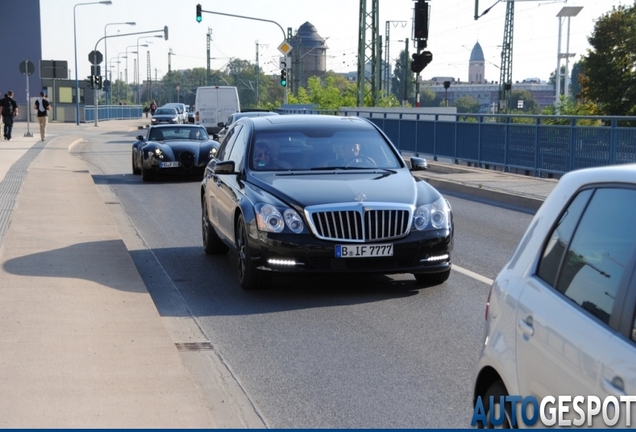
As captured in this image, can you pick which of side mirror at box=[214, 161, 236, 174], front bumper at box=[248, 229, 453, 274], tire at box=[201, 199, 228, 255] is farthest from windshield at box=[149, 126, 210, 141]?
front bumper at box=[248, 229, 453, 274]

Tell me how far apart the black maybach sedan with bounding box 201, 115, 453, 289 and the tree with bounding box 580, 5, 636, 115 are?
181 feet

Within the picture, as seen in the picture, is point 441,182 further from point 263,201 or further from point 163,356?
point 163,356

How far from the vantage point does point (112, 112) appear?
92.5 meters

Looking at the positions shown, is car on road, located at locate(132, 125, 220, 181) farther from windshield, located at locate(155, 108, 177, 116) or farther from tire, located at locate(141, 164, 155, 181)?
windshield, located at locate(155, 108, 177, 116)

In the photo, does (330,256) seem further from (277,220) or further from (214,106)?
(214,106)

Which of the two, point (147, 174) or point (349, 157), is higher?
point (349, 157)

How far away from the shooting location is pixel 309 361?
6863mm

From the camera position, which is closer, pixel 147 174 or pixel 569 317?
pixel 569 317

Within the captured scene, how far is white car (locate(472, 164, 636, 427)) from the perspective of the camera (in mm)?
3090

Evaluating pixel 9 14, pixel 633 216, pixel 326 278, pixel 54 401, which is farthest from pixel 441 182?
pixel 9 14

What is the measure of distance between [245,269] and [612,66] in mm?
59304

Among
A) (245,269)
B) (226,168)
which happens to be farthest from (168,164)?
(245,269)

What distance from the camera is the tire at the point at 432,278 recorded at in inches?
378

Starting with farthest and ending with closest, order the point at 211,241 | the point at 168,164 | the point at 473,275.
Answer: the point at 168,164 < the point at 211,241 < the point at 473,275
